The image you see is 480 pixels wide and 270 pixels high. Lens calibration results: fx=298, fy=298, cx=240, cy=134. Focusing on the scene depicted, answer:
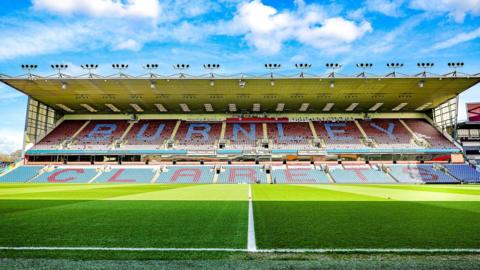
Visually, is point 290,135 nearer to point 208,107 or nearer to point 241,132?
point 241,132

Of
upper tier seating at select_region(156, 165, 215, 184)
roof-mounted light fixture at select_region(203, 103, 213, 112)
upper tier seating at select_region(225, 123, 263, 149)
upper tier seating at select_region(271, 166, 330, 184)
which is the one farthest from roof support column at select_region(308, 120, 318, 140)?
upper tier seating at select_region(156, 165, 215, 184)

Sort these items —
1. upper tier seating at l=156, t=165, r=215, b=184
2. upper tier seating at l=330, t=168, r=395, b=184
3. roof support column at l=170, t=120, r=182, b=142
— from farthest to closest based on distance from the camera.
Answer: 1. roof support column at l=170, t=120, r=182, b=142
2. upper tier seating at l=156, t=165, r=215, b=184
3. upper tier seating at l=330, t=168, r=395, b=184

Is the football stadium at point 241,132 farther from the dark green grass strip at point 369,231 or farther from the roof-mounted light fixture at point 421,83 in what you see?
the dark green grass strip at point 369,231

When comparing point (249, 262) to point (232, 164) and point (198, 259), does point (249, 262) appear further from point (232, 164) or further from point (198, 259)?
point (232, 164)

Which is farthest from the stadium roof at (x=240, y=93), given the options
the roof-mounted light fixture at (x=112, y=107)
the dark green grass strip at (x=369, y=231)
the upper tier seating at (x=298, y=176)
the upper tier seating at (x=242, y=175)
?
the dark green grass strip at (x=369, y=231)

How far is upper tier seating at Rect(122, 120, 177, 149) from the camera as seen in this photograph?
145ft

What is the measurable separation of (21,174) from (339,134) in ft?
146

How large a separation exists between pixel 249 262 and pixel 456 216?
20.0 feet

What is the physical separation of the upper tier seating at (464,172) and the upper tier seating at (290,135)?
59.7 feet

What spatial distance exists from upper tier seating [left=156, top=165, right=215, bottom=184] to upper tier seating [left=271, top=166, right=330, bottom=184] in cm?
859

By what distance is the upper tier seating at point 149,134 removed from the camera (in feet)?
145

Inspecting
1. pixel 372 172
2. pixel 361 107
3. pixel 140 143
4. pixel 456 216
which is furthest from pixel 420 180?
pixel 140 143

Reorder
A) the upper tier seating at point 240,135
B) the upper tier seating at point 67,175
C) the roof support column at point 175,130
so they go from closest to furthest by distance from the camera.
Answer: the upper tier seating at point 67,175
the upper tier seating at point 240,135
the roof support column at point 175,130

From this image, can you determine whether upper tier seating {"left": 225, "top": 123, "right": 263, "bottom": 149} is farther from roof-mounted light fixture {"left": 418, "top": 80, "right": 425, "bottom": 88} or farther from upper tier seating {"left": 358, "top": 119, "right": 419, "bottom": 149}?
roof-mounted light fixture {"left": 418, "top": 80, "right": 425, "bottom": 88}
